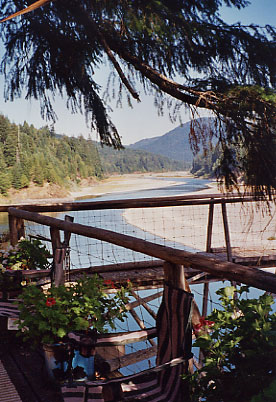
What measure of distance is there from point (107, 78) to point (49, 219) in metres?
1.50

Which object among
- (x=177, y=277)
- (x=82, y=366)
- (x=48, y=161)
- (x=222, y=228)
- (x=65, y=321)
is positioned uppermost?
(x=48, y=161)

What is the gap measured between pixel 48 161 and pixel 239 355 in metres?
10.5

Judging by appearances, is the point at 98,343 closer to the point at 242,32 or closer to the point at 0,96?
the point at 242,32

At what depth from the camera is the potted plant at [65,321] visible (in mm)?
1833

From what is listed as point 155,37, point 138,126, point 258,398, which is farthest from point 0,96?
point 258,398

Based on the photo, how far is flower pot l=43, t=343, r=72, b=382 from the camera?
186 centimetres

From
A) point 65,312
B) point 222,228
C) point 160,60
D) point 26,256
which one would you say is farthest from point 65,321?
point 222,228

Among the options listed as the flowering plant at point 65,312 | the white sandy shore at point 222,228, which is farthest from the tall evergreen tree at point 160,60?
the flowering plant at point 65,312

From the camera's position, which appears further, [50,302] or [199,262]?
[50,302]

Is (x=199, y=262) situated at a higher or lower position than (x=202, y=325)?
higher

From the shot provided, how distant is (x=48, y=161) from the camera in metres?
11.3

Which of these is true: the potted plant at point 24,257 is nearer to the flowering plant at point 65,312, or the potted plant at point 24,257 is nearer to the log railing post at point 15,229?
the log railing post at point 15,229

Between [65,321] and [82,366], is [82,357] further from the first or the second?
[65,321]

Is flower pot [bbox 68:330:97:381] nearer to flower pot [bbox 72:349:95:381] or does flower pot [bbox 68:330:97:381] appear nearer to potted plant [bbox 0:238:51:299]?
flower pot [bbox 72:349:95:381]
